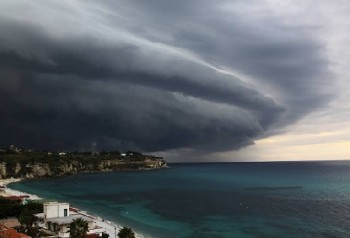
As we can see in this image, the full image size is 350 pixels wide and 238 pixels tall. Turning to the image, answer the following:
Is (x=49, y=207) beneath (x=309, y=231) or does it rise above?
above

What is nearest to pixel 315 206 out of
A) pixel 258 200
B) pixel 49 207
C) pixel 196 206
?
pixel 258 200

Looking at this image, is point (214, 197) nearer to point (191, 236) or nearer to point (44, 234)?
point (191, 236)

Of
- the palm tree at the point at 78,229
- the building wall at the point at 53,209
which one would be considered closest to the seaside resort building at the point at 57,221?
the building wall at the point at 53,209

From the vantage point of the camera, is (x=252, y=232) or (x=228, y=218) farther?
(x=228, y=218)

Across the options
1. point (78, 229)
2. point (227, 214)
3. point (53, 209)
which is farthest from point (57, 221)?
point (227, 214)

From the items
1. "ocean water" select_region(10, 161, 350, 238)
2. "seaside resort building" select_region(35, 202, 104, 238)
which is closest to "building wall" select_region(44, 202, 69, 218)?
"seaside resort building" select_region(35, 202, 104, 238)

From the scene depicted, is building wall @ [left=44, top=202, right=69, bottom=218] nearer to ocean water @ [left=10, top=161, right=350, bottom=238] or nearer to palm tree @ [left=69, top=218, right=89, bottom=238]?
ocean water @ [left=10, top=161, right=350, bottom=238]

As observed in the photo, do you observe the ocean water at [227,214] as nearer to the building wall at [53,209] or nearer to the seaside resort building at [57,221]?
the seaside resort building at [57,221]

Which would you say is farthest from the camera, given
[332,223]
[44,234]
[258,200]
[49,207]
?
[258,200]
